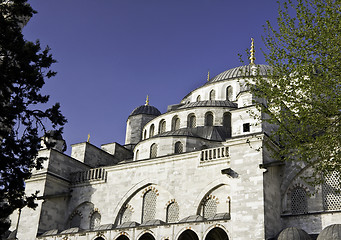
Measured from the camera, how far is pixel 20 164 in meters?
12.7

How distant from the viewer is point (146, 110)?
1431 inches

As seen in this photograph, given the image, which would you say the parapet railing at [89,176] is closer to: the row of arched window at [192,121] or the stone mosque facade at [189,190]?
the stone mosque facade at [189,190]

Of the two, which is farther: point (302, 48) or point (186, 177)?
point (186, 177)

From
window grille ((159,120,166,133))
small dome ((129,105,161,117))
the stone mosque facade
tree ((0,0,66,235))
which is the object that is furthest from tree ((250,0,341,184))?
small dome ((129,105,161,117))

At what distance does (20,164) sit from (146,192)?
10.9 meters

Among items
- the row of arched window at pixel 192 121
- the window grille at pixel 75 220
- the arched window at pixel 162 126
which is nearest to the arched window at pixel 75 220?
the window grille at pixel 75 220

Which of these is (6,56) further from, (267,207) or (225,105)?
(225,105)

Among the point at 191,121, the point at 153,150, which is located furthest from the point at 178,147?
the point at 191,121

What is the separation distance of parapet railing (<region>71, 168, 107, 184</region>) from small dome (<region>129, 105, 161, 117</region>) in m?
11.9

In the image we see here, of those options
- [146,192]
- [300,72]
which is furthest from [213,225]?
[300,72]

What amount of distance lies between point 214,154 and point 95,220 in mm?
7472

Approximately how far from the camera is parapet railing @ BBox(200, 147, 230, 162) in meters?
20.9

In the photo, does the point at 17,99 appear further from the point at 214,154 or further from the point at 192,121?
the point at 192,121

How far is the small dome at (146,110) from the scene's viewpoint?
36.2 m
